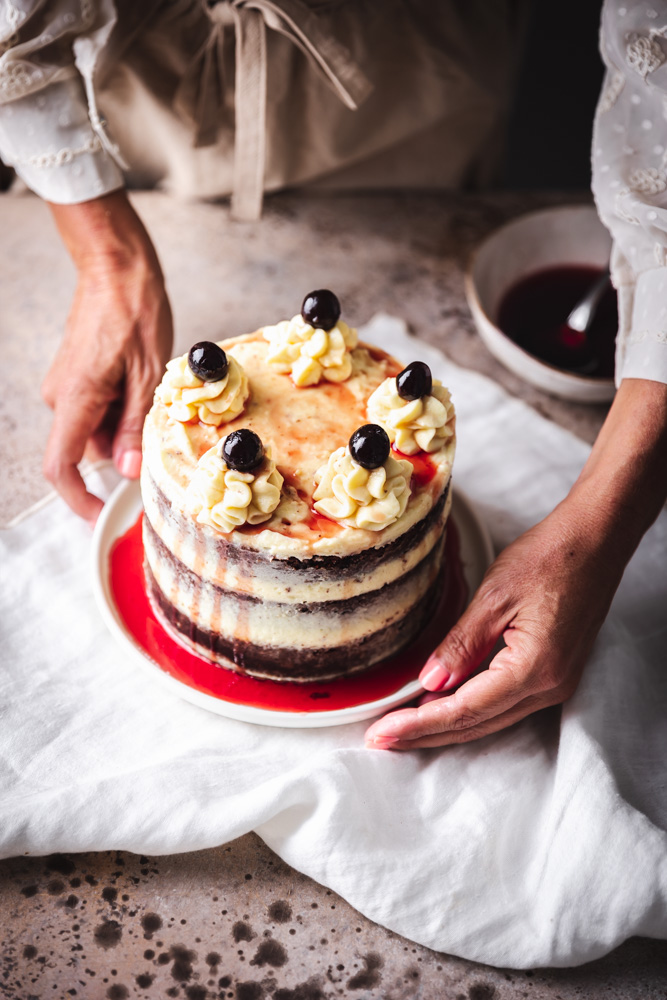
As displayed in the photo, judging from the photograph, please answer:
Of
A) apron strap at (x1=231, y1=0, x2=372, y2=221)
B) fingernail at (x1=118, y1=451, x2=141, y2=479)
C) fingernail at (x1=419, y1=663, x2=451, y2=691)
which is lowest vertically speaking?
fingernail at (x1=419, y1=663, x2=451, y2=691)

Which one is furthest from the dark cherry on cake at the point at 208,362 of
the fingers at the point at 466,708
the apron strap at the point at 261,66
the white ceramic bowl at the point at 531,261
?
the white ceramic bowl at the point at 531,261

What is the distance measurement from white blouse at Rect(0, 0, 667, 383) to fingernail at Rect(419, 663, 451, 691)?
2.63ft

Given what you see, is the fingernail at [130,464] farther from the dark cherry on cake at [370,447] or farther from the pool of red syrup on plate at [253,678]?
→ the dark cherry on cake at [370,447]

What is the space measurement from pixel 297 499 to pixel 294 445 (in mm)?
145

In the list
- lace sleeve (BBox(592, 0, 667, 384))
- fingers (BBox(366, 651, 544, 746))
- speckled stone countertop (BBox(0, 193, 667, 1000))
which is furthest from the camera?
lace sleeve (BBox(592, 0, 667, 384))

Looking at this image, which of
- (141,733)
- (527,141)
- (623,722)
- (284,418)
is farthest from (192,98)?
(527,141)

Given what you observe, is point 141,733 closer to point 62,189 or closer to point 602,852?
point 602,852

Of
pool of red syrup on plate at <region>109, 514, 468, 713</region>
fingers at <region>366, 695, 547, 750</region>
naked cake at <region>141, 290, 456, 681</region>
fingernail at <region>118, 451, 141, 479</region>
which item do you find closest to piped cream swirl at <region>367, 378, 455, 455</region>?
naked cake at <region>141, 290, 456, 681</region>

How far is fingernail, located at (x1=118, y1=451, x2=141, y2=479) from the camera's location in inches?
83.6

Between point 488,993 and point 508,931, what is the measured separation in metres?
0.11

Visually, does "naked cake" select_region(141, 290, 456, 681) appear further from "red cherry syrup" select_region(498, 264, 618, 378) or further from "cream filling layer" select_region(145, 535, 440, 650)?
"red cherry syrup" select_region(498, 264, 618, 378)

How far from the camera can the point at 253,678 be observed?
182 cm

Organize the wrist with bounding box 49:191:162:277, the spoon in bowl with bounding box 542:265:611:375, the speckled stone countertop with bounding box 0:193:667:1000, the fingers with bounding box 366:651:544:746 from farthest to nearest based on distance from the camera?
the spoon in bowl with bounding box 542:265:611:375 → the wrist with bounding box 49:191:162:277 → the fingers with bounding box 366:651:544:746 → the speckled stone countertop with bounding box 0:193:667:1000

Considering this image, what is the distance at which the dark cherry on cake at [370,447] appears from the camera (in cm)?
155
